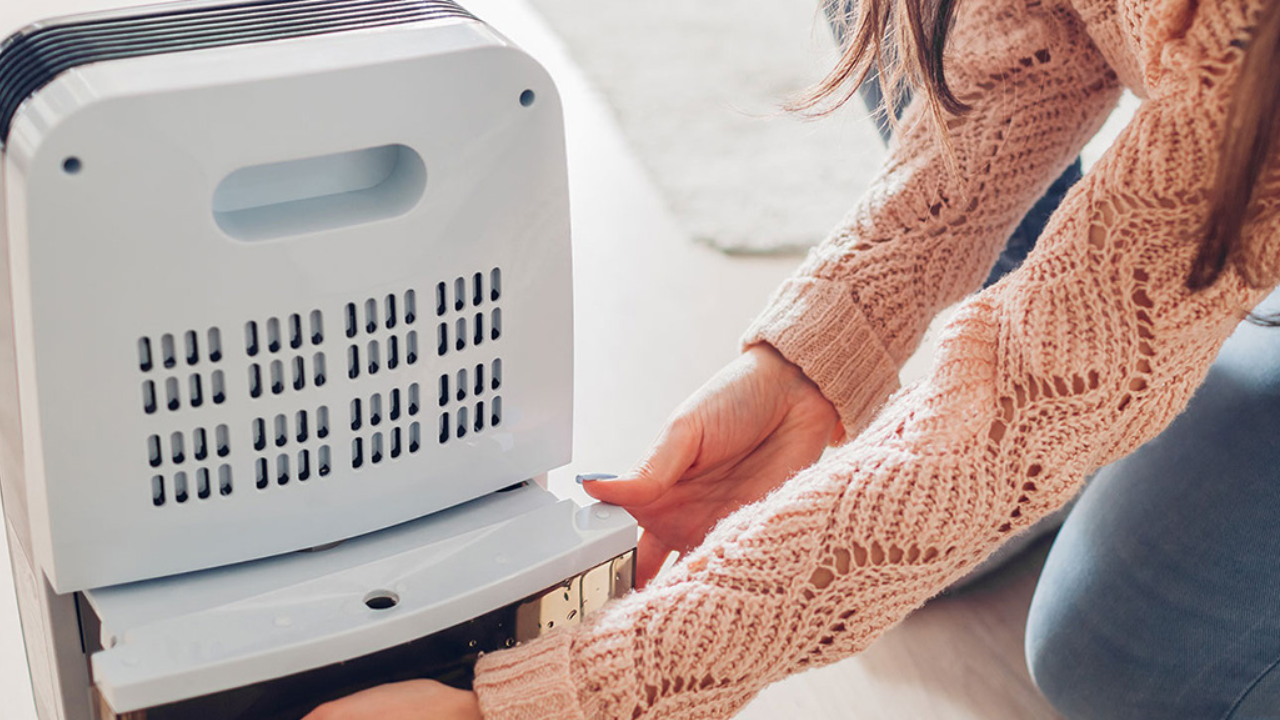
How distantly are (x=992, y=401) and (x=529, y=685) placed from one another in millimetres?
268

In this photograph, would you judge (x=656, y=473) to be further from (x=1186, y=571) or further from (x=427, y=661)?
(x=1186, y=571)

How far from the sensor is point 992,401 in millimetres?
621

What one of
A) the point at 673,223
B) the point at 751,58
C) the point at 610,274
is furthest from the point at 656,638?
the point at 751,58

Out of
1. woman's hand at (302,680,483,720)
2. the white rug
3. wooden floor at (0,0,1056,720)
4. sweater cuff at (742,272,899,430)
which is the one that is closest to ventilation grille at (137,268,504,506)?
woman's hand at (302,680,483,720)

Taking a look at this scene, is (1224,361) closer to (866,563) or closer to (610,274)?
(866,563)

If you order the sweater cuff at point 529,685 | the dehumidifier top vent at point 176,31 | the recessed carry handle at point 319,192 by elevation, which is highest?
the dehumidifier top vent at point 176,31

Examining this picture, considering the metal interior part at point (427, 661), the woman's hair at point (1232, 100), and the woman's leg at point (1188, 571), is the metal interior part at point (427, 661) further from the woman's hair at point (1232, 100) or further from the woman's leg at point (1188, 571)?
the woman's leg at point (1188, 571)

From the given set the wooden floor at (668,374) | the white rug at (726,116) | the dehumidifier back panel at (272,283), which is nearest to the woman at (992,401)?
the dehumidifier back panel at (272,283)

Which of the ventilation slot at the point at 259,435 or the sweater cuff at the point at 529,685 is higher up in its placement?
the ventilation slot at the point at 259,435

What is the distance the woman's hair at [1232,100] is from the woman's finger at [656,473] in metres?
0.21

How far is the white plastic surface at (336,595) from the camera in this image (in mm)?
513

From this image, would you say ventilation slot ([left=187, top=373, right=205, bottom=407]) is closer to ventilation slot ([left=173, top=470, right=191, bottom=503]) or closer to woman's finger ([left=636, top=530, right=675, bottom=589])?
ventilation slot ([left=173, top=470, right=191, bottom=503])

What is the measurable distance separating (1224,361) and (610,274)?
0.93 metres

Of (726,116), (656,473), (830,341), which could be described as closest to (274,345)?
(656,473)
